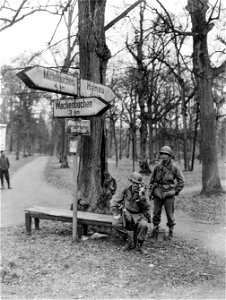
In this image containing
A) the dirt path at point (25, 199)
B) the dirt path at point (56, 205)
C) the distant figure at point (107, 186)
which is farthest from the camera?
the dirt path at point (25, 199)

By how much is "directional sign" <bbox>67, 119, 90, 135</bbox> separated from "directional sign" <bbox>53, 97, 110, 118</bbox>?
0.45 ft

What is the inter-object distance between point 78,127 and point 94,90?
2.61 feet

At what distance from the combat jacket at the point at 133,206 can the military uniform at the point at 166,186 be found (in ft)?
2.95

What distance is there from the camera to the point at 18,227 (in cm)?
812

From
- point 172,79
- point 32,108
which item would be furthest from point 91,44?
point 32,108

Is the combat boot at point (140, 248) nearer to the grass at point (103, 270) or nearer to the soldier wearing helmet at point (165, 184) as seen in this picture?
the grass at point (103, 270)

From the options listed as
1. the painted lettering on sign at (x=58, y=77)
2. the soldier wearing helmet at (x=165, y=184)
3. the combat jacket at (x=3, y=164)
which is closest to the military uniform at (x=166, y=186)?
the soldier wearing helmet at (x=165, y=184)

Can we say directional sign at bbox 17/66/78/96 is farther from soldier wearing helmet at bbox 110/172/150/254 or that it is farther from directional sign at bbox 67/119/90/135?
soldier wearing helmet at bbox 110/172/150/254

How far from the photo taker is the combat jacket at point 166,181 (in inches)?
281

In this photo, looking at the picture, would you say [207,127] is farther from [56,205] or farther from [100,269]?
[100,269]

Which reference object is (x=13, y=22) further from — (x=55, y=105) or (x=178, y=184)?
(x=178, y=184)

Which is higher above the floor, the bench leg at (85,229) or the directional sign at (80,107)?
the directional sign at (80,107)

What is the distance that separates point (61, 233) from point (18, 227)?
1.39 metres

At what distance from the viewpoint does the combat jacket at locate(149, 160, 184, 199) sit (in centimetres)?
713
